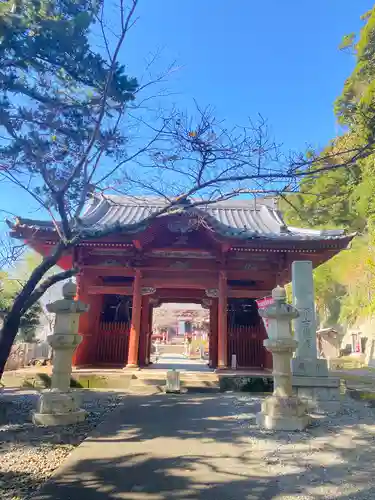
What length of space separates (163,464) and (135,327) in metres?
6.71

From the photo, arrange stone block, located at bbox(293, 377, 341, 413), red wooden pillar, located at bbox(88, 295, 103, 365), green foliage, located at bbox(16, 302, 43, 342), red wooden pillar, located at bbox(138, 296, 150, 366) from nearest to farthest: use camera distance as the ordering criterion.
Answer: stone block, located at bbox(293, 377, 341, 413), red wooden pillar, located at bbox(88, 295, 103, 365), red wooden pillar, located at bbox(138, 296, 150, 366), green foliage, located at bbox(16, 302, 43, 342)

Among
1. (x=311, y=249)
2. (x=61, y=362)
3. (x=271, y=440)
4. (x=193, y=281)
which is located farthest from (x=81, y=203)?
(x=311, y=249)

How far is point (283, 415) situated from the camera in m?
5.71

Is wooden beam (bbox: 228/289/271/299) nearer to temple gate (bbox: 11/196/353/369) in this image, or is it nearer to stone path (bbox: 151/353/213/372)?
temple gate (bbox: 11/196/353/369)

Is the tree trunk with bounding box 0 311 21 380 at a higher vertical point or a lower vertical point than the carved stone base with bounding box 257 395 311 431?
higher

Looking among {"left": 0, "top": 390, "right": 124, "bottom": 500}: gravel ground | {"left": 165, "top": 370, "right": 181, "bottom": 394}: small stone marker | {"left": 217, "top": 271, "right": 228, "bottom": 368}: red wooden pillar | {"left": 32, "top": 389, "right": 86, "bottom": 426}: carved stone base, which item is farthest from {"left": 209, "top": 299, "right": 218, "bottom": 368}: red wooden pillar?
{"left": 32, "top": 389, "right": 86, "bottom": 426}: carved stone base

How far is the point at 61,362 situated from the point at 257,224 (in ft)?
31.9

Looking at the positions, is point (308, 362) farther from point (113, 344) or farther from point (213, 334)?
point (113, 344)

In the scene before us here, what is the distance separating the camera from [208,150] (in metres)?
4.73

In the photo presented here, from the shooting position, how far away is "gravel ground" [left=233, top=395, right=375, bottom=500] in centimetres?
347

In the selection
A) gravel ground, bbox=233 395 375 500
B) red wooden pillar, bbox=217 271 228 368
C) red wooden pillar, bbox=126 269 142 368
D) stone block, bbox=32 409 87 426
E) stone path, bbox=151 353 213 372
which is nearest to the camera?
gravel ground, bbox=233 395 375 500

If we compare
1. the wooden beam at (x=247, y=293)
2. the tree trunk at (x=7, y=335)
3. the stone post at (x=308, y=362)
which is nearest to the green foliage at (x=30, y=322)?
the wooden beam at (x=247, y=293)

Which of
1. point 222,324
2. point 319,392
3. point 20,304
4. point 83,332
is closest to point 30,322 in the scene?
point 83,332

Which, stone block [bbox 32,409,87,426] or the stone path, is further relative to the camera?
the stone path
